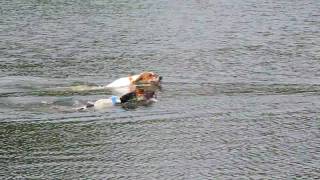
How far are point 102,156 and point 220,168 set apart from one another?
2.78 m

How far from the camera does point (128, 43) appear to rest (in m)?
33.5

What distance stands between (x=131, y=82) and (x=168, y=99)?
1.81 m

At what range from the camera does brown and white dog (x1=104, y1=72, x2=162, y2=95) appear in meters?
23.2

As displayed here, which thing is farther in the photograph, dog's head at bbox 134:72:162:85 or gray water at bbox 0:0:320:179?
dog's head at bbox 134:72:162:85

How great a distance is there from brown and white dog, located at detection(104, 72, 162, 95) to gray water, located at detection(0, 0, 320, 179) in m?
0.45

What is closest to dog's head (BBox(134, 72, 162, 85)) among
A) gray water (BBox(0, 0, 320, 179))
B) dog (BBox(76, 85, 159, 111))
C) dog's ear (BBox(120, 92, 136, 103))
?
gray water (BBox(0, 0, 320, 179))

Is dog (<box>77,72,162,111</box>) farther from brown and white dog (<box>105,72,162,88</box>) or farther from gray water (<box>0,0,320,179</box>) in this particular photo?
gray water (<box>0,0,320,179</box>)

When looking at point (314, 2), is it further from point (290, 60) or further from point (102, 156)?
point (102, 156)

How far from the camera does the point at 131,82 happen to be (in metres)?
23.5

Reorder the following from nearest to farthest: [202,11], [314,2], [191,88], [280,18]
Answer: [191,88], [280,18], [202,11], [314,2]

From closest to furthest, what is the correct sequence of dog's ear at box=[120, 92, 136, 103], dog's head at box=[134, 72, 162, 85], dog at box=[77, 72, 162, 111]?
1. dog at box=[77, 72, 162, 111]
2. dog's ear at box=[120, 92, 136, 103]
3. dog's head at box=[134, 72, 162, 85]

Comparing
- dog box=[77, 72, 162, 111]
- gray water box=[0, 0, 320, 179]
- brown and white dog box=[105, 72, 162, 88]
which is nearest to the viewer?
gray water box=[0, 0, 320, 179]

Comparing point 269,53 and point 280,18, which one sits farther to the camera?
point 280,18

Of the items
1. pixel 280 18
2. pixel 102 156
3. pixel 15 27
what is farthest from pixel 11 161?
pixel 280 18
